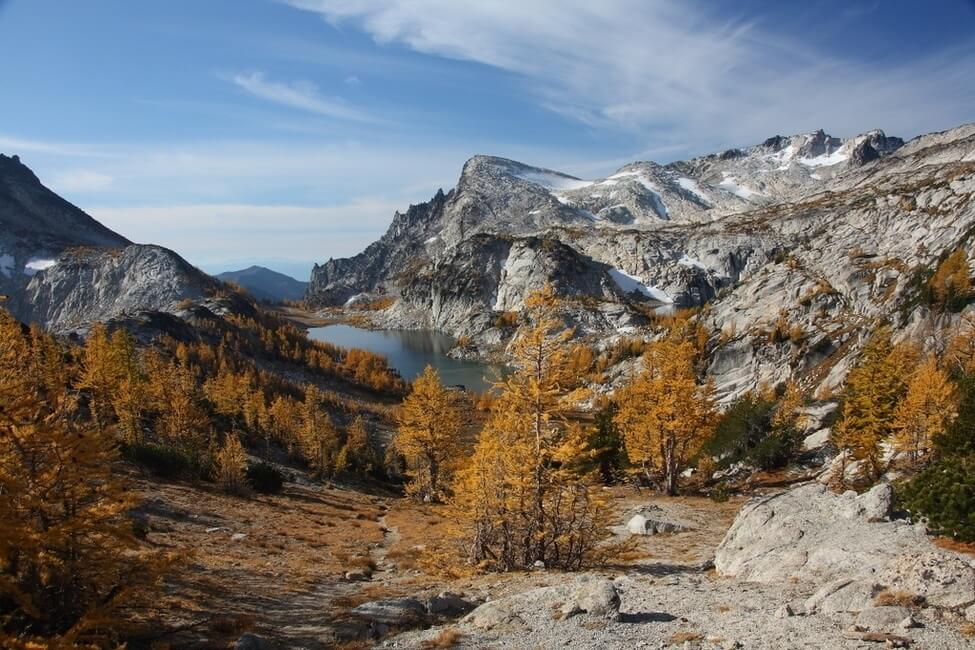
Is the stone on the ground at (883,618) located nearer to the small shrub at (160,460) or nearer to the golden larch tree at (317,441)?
the small shrub at (160,460)

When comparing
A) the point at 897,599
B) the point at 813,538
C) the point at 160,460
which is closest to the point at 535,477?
the point at 813,538

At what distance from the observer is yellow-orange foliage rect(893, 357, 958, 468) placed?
33.3 m

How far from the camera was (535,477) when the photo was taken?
20.6 meters

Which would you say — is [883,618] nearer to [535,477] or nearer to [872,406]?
[535,477]

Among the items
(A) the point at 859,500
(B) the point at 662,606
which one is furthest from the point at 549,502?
(A) the point at 859,500

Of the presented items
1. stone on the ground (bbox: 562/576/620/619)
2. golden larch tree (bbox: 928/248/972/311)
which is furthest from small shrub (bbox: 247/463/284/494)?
golden larch tree (bbox: 928/248/972/311)

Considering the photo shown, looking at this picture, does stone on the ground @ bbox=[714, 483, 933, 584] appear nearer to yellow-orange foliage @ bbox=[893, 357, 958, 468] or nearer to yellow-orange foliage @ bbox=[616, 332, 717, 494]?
yellow-orange foliage @ bbox=[616, 332, 717, 494]

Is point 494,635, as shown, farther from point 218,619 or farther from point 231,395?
point 231,395

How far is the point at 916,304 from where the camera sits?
84.4 metres

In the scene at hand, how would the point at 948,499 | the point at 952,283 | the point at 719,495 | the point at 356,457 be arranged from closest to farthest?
the point at 948,499, the point at 719,495, the point at 356,457, the point at 952,283

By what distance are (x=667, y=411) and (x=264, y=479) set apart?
1388 inches

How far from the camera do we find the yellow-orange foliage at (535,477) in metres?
20.5

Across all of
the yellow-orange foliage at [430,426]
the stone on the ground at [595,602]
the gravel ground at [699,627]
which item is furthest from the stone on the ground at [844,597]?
the yellow-orange foliage at [430,426]

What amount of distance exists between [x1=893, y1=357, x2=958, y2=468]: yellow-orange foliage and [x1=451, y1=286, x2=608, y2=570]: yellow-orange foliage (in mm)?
24588
